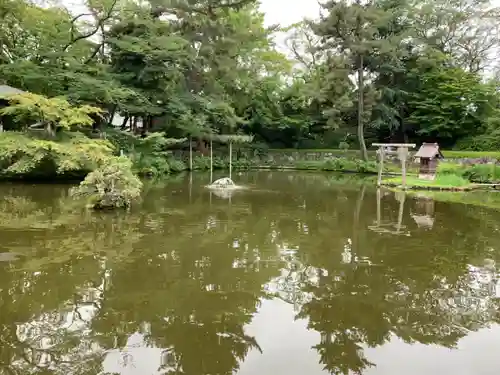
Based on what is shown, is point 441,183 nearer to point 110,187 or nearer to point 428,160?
point 428,160

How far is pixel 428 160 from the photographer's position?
2158 centimetres

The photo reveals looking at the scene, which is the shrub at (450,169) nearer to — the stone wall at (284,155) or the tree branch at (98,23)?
the stone wall at (284,155)

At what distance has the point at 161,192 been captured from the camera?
15773 millimetres

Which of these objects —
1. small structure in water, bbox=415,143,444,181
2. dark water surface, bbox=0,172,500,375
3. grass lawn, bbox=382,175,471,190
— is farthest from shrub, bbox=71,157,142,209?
small structure in water, bbox=415,143,444,181

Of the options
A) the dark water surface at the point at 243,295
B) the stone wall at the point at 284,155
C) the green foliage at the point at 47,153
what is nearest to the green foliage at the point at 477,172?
the stone wall at the point at 284,155

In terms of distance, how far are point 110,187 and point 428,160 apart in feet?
51.8

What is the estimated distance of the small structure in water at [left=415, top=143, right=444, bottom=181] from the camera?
69.9 ft

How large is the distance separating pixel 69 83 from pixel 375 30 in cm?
1825

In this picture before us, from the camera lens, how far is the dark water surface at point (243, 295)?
3930 millimetres

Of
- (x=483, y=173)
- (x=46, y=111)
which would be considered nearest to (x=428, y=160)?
(x=483, y=173)

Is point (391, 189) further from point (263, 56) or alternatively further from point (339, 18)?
point (263, 56)

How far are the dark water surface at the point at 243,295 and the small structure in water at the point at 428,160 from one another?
37.1 ft

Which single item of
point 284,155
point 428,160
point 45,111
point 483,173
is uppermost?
point 45,111

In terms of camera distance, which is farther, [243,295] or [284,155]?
[284,155]
